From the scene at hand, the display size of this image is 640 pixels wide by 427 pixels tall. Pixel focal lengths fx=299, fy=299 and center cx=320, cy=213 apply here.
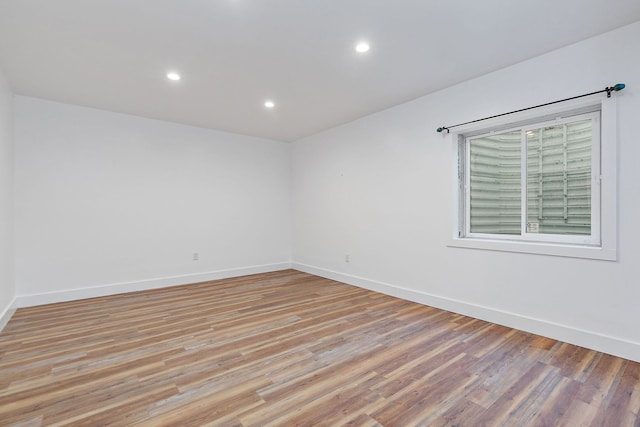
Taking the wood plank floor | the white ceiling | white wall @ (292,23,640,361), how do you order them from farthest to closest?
1. white wall @ (292,23,640,361)
2. the white ceiling
3. the wood plank floor

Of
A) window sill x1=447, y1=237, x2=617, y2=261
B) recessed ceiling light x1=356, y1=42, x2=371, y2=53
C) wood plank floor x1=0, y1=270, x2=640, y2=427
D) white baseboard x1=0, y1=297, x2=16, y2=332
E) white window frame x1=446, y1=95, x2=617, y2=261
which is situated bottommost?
wood plank floor x1=0, y1=270, x2=640, y2=427

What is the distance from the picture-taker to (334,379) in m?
2.04

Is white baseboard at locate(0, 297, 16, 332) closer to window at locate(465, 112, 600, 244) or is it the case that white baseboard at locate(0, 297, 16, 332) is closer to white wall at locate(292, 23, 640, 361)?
white wall at locate(292, 23, 640, 361)

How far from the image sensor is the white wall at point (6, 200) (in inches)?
121

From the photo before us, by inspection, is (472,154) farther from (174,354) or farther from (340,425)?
(174,354)

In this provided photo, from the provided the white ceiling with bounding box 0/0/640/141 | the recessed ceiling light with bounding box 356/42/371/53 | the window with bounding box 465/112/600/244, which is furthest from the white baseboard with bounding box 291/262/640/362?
the recessed ceiling light with bounding box 356/42/371/53

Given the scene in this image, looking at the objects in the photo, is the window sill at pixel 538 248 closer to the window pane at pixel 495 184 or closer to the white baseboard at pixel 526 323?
the window pane at pixel 495 184

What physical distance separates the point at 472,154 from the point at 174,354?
3626 mm

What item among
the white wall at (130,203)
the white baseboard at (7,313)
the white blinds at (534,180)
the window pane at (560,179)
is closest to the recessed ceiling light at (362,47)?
the white blinds at (534,180)

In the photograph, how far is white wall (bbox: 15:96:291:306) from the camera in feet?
12.3

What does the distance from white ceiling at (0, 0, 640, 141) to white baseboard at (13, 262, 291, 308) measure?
2464 millimetres

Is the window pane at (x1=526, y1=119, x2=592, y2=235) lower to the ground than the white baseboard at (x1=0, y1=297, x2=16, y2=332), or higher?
higher

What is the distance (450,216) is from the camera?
3.40m

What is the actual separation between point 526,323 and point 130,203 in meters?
5.10
